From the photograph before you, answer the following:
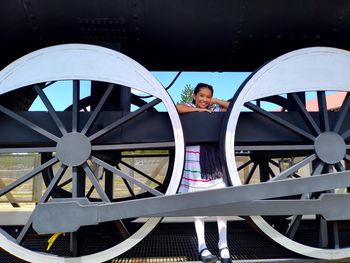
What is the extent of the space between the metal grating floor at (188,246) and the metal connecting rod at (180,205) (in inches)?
23.2

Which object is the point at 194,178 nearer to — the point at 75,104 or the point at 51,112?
the point at 75,104

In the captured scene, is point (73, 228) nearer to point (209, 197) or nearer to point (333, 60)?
point (209, 197)

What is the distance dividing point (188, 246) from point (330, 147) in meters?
1.25

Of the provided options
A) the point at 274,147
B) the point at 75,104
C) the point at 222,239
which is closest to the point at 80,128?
the point at 75,104

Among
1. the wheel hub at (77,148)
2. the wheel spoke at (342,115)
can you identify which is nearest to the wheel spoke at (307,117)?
the wheel spoke at (342,115)

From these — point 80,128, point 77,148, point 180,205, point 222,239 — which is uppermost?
point 80,128

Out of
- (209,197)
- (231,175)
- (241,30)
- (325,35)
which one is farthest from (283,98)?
(209,197)

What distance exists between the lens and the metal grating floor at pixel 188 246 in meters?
2.30

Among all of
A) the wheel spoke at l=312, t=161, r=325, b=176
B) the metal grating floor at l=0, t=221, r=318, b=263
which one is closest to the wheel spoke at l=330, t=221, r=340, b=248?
the metal grating floor at l=0, t=221, r=318, b=263

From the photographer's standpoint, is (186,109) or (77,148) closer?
(77,148)

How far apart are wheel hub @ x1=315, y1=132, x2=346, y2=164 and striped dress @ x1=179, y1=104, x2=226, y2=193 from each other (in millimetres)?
671

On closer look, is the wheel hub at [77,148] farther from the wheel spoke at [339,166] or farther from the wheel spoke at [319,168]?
the wheel spoke at [339,166]

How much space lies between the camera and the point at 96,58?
7.09 ft

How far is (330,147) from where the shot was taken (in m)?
2.21
